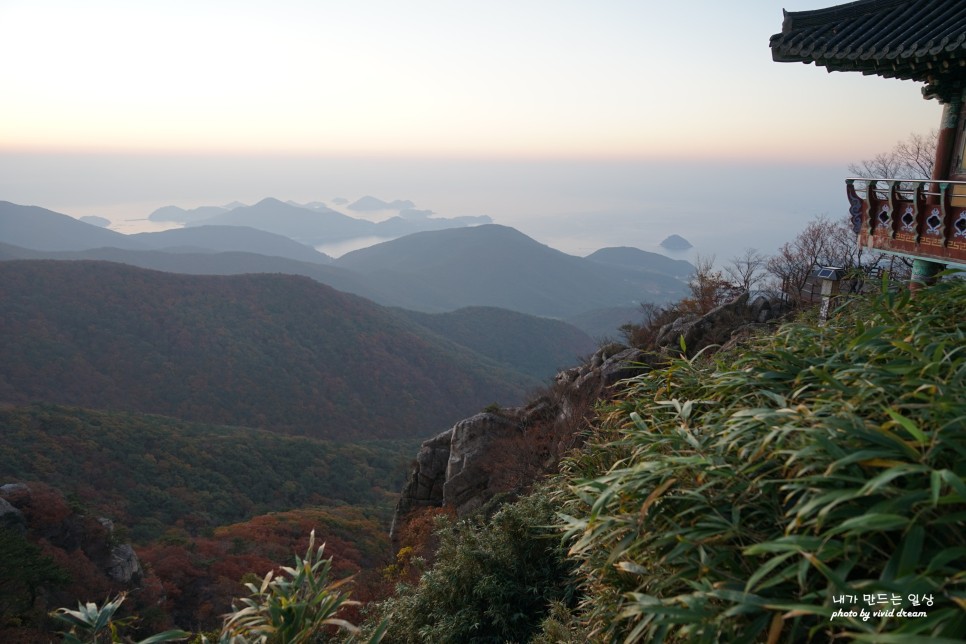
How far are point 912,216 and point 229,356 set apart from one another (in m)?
66.7

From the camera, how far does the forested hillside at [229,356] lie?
181 ft

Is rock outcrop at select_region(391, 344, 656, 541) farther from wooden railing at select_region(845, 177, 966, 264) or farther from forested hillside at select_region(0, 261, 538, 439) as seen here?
forested hillside at select_region(0, 261, 538, 439)

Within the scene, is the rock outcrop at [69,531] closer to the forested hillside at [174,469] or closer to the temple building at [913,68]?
the forested hillside at [174,469]

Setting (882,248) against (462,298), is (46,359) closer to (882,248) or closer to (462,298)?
(882,248)

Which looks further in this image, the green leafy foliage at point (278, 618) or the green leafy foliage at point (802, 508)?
the green leafy foliage at point (278, 618)

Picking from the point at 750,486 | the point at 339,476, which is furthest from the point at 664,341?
the point at 339,476

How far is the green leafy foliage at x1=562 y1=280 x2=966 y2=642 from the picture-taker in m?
2.77

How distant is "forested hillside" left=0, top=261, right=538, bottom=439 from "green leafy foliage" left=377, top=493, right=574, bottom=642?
52.6 metres

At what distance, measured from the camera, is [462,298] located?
172 m

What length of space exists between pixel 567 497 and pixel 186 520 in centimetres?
3191

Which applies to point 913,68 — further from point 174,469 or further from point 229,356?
point 229,356

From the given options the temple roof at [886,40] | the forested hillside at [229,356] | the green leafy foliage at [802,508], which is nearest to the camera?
the green leafy foliage at [802,508]

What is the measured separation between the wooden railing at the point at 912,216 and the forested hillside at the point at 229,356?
55.7m

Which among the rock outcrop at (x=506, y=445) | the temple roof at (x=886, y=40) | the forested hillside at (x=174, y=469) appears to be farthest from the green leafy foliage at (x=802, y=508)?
the forested hillside at (x=174, y=469)
